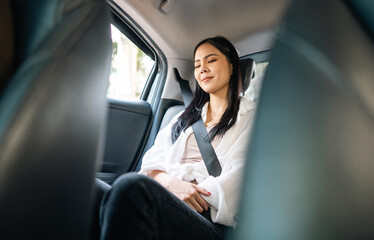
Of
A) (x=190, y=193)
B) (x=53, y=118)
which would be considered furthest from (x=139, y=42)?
(x=53, y=118)

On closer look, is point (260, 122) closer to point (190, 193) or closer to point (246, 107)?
point (190, 193)

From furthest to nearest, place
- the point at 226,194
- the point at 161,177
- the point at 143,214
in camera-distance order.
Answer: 1. the point at 161,177
2. the point at 226,194
3. the point at 143,214

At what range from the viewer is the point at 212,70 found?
5.09 feet

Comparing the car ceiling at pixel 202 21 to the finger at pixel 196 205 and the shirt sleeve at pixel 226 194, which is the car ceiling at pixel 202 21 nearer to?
the shirt sleeve at pixel 226 194

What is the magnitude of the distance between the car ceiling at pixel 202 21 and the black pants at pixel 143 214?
1.25 metres

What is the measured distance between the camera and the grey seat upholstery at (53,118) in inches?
18.9

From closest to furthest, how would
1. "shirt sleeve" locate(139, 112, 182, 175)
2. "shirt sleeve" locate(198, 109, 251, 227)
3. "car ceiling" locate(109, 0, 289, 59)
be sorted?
"shirt sleeve" locate(198, 109, 251, 227) → "shirt sleeve" locate(139, 112, 182, 175) → "car ceiling" locate(109, 0, 289, 59)

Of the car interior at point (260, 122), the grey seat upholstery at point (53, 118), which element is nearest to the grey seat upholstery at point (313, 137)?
the car interior at point (260, 122)

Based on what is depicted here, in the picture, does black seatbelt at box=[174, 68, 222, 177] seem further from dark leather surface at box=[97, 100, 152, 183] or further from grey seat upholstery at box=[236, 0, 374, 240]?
grey seat upholstery at box=[236, 0, 374, 240]

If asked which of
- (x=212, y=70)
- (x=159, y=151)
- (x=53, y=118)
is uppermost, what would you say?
(x=212, y=70)

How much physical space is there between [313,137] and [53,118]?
14.8 inches

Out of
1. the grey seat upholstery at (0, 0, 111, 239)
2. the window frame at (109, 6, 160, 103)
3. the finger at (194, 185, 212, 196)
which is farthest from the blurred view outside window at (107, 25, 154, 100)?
the grey seat upholstery at (0, 0, 111, 239)

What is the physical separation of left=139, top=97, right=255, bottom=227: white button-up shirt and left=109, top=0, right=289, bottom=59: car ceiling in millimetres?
575

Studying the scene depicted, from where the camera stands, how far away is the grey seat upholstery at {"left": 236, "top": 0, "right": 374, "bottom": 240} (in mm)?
449
